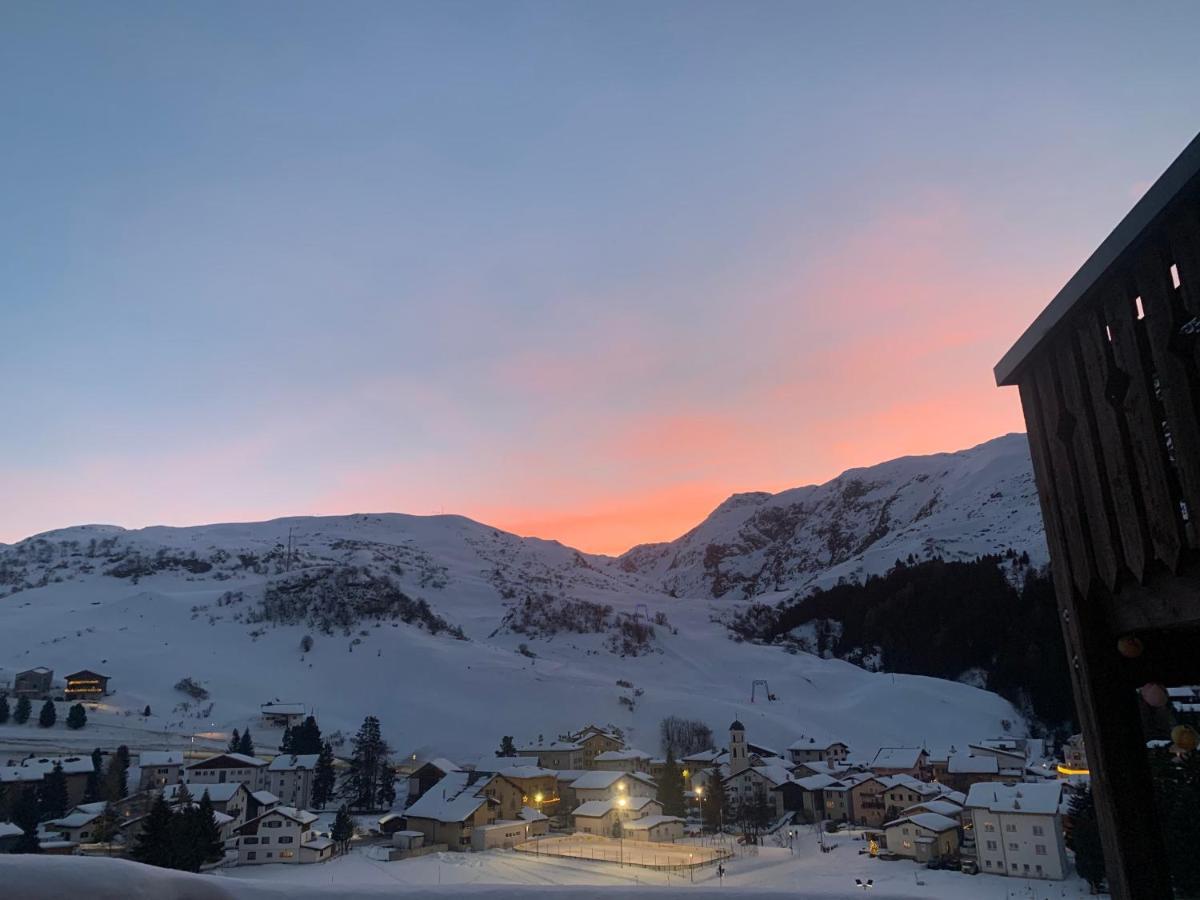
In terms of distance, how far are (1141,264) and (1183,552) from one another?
3.80 feet

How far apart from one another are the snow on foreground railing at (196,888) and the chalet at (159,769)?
5248 centimetres

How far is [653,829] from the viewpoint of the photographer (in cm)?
4438

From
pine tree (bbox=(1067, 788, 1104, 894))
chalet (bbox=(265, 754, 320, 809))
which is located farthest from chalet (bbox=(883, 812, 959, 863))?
chalet (bbox=(265, 754, 320, 809))

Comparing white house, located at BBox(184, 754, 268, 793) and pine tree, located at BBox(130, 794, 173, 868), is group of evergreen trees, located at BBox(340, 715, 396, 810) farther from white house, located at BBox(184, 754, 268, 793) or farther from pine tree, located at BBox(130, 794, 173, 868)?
pine tree, located at BBox(130, 794, 173, 868)

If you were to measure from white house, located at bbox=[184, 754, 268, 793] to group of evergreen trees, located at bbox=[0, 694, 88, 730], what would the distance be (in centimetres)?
1512

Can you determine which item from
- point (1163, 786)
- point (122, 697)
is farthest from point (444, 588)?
point (1163, 786)

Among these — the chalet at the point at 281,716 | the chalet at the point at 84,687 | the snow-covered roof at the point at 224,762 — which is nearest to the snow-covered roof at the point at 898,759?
the snow-covered roof at the point at 224,762

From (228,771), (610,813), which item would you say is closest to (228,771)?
(228,771)

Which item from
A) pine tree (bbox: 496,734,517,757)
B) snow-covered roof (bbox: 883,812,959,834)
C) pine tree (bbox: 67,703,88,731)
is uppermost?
pine tree (bbox: 67,703,88,731)

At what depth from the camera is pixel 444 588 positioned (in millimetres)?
134375

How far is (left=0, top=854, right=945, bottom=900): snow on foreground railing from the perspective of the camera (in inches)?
105

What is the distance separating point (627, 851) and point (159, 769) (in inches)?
1160

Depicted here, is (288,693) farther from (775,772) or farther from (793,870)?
(793,870)

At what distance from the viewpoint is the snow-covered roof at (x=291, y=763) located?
52944 millimetres
